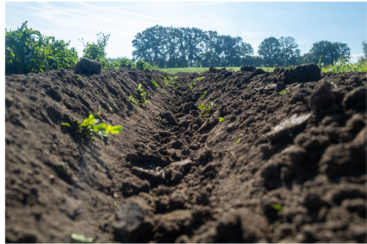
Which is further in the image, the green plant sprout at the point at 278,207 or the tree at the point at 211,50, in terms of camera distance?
the tree at the point at 211,50

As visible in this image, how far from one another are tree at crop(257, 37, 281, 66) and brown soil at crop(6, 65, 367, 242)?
52728mm

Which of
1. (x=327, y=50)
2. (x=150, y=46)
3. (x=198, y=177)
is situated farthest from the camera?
(x=150, y=46)

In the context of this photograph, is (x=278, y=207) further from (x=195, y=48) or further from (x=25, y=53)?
(x=195, y=48)

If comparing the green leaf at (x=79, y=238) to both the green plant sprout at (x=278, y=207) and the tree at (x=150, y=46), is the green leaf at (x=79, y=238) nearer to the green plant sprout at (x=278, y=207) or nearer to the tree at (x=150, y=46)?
the green plant sprout at (x=278, y=207)

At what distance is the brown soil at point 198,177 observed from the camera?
2.01 metres

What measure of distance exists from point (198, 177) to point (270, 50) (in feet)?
200

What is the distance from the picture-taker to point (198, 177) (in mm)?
3391

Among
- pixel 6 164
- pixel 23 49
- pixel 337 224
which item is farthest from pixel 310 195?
pixel 23 49

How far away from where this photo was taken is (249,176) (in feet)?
9.23

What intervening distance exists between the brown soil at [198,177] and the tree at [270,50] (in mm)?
52728

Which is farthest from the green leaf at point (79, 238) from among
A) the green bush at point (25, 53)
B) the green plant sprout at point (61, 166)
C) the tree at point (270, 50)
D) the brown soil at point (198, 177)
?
the tree at point (270, 50)

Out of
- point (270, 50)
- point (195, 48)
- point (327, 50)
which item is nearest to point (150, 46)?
point (195, 48)

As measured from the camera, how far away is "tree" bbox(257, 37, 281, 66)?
174 ft

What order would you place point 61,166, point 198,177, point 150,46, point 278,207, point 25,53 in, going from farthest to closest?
point 150,46 < point 25,53 < point 198,177 < point 61,166 < point 278,207
